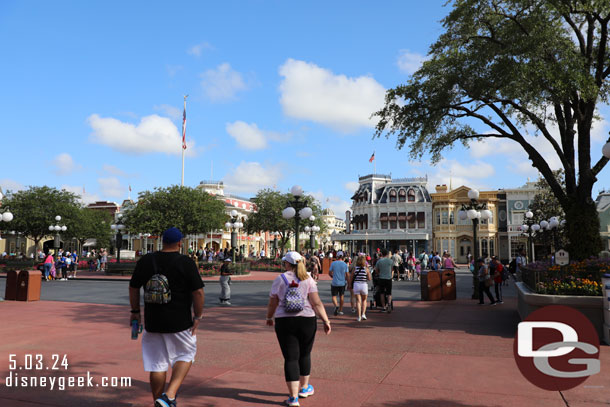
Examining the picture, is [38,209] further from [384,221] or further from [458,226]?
[458,226]

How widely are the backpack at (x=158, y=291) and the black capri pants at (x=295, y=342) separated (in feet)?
4.40

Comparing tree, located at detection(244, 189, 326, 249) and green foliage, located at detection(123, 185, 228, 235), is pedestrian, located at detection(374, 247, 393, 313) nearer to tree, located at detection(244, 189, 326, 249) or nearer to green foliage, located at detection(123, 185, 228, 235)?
green foliage, located at detection(123, 185, 228, 235)

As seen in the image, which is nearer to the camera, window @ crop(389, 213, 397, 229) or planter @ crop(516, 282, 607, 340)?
planter @ crop(516, 282, 607, 340)

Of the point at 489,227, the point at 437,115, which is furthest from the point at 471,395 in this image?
the point at 489,227

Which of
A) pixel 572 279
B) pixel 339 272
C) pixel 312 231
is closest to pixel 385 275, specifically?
pixel 339 272

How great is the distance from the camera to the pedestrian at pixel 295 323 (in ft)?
16.1

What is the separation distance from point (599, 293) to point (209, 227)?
1261 inches

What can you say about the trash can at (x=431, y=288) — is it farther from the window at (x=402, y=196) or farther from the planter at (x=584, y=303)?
the window at (x=402, y=196)

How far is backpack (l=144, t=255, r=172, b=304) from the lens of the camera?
168 inches

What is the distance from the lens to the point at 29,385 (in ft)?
18.7

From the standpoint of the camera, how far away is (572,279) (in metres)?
9.04

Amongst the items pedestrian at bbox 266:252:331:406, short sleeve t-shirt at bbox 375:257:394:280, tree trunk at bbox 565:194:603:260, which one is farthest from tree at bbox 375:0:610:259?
pedestrian at bbox 266:252:331:406

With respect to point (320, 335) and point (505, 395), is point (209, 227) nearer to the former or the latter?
point (320, 335)

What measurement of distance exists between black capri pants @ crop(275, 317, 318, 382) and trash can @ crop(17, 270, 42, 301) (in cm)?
1339
